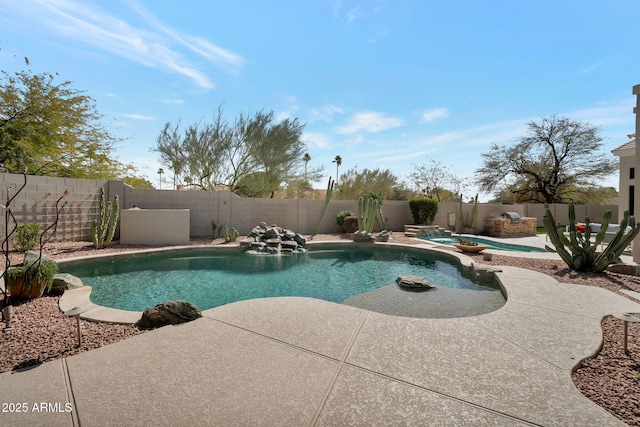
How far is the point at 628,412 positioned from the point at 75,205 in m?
12.0

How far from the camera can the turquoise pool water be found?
16.4ft

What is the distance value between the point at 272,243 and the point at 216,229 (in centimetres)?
271

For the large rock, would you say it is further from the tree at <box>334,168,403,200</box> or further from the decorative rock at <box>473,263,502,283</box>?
the tree at <box>334,168,403,200</box>

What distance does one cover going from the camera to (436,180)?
23828 mm

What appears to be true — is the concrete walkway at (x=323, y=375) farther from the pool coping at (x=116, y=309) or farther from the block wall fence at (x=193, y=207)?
the block wall fence at (x=193, y=207)

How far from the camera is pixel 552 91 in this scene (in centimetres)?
948

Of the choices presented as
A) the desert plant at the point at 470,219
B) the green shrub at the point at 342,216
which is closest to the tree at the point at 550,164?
the desert plant at the point at 470,219

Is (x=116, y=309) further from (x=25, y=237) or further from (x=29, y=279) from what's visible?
(x=25, y=237)

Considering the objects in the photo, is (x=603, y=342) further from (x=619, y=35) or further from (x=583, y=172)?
(x=583, y=172)

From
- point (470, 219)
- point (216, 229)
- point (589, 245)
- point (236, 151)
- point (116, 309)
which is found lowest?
point (116, 309)

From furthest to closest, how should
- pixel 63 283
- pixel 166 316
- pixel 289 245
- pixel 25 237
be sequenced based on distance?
pixel 289 245 → pixel 25 237 → pixel 63 283 → pixel 166 316

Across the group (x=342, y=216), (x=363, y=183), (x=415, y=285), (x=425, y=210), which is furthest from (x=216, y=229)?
(x=363, y=183)

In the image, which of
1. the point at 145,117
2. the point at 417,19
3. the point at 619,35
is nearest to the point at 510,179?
the point at 619,35

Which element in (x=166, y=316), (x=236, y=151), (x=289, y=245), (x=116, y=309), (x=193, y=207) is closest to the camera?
(x=166, y=316)
